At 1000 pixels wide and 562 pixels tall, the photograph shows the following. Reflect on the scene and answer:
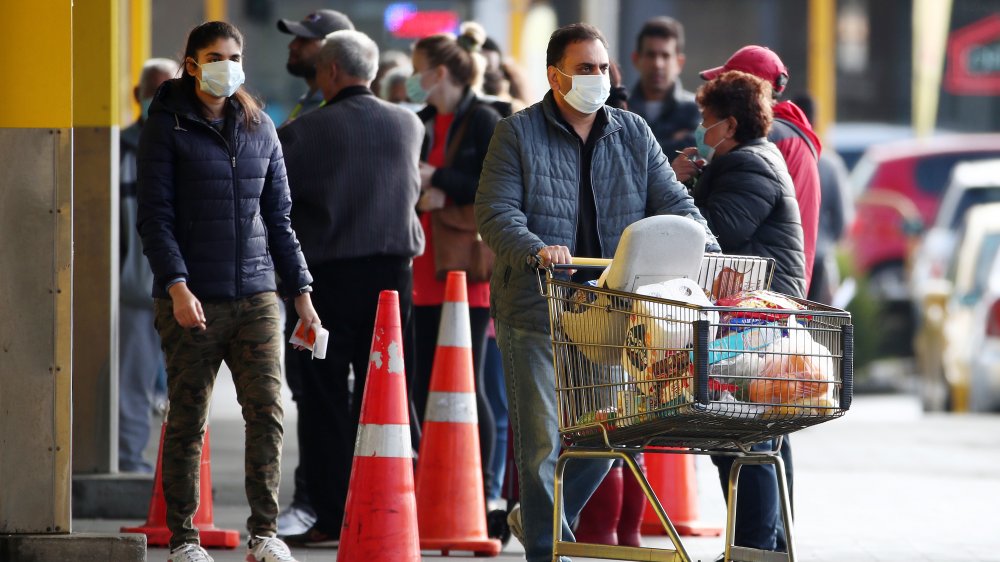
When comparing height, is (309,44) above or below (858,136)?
below

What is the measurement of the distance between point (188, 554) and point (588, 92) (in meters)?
2.01

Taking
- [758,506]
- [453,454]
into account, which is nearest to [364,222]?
[453,454]

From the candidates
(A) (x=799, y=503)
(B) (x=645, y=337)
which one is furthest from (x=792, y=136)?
(A) (x=799, y=503)

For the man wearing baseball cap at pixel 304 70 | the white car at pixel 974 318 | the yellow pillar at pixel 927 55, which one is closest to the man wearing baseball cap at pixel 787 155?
the man wearing baseball cap at pixel 304 70

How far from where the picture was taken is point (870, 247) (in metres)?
24.5

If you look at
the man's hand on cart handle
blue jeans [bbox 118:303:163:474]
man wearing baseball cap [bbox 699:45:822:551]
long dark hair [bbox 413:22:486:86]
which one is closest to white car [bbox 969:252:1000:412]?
long dark hair [bbox 413:22:486:86]

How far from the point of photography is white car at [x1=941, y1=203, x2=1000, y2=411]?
1516cm

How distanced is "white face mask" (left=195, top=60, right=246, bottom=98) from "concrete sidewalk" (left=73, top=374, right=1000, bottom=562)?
1864 millimetres

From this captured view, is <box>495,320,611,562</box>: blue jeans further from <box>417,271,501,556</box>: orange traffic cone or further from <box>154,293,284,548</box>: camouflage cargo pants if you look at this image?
<box>417,271,501,556</box>: orange traffic cone

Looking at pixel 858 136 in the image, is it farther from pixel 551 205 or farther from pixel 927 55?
pixel 551 205

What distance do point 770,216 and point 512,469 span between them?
1.64 metres

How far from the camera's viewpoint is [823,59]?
2891 centimetres

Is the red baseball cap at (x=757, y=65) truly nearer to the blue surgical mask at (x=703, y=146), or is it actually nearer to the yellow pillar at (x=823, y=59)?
the blue surgical mask at (x=703, y=146)

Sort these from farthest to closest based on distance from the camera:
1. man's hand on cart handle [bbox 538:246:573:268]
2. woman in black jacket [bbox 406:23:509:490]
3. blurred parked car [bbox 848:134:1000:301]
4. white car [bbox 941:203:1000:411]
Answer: blurred parked car [bbox 848:134:1000:301], white car [bbox 941:203:1000:411], woman in black jacket [bbox 406:23:509:490], man's hand on cart handle [bbox 538:246:573:268]
